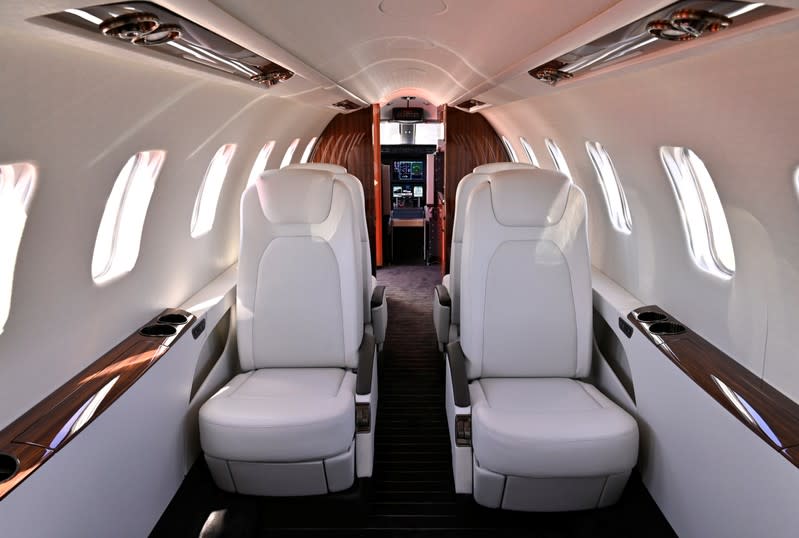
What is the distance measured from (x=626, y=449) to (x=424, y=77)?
4.25m

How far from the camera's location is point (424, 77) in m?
5.75

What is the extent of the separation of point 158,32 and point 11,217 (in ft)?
2.77

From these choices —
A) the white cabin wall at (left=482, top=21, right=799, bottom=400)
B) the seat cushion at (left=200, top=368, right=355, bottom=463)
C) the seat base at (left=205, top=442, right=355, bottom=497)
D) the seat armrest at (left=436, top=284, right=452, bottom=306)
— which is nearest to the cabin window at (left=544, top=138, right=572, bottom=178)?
the white cabin wall at (left=482, top=21, right=799, bottom=400)

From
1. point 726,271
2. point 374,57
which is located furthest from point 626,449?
point 374,57

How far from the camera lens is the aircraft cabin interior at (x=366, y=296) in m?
1.88

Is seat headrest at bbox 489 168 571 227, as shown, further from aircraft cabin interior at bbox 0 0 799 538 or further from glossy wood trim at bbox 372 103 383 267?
glossy wood trim at bbox 372 103 383 267

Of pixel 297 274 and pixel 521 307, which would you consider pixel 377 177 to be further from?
pixel 521 307

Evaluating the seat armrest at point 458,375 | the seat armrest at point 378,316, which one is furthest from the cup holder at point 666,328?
the seat armrest at point 378,316

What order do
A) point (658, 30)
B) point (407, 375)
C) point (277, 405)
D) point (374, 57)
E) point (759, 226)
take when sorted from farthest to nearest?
point (407, 375), point (374, 57), point (277, 405), point (759, 226), point (658, 30)

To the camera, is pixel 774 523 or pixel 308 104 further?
pixel 308 104

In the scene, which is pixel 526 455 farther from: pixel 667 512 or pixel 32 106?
pixel 32 106

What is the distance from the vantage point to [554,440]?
8.25 ft

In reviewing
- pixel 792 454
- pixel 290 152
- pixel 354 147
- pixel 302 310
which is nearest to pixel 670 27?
pixel 792 454

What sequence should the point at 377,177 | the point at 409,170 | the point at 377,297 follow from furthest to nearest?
the point at 409,170 → the point at 377,177 → the point at 377,297
